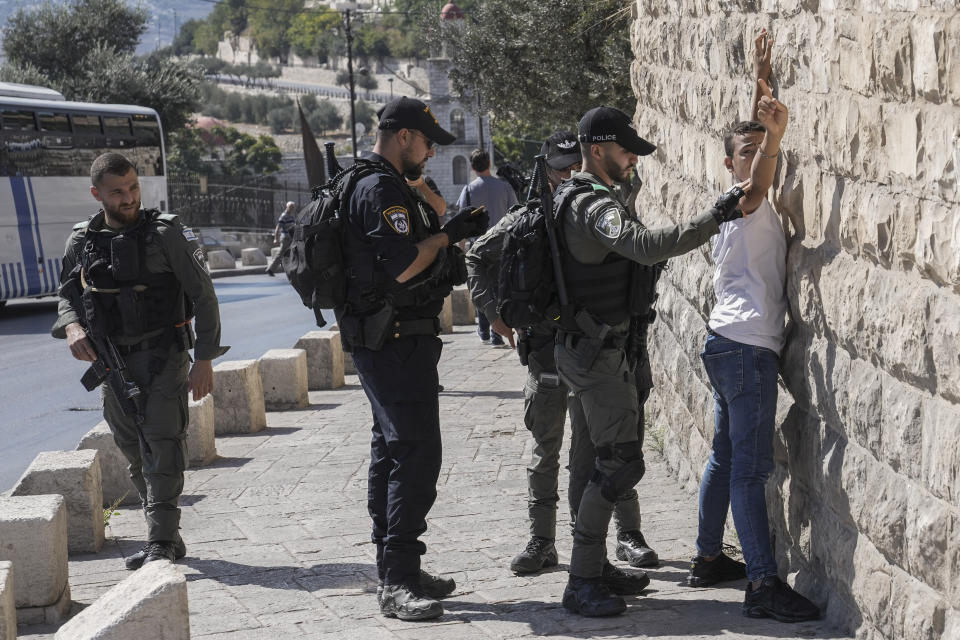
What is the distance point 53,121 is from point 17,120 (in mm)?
936

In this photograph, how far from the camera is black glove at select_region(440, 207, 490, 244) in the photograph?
4.80 meters

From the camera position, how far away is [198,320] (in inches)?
230

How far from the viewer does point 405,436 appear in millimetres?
4832

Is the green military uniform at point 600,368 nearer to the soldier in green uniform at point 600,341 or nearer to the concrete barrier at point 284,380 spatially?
the soldier in green uniform at point 600,341

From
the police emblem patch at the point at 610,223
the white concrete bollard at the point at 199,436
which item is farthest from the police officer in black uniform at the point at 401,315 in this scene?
the white concrete bollard at the point at 199,436

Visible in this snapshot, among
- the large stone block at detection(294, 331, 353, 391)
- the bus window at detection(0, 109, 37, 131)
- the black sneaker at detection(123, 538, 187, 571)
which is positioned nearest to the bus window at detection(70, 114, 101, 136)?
the bus window at detection(0, 109, 37, 131)

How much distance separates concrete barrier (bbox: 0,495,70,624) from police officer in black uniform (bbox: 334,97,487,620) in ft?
4.57

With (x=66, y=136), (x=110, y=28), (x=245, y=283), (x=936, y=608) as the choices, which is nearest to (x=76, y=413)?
(x=936, y=608)

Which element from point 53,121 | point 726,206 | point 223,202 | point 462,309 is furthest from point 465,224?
point 223,202

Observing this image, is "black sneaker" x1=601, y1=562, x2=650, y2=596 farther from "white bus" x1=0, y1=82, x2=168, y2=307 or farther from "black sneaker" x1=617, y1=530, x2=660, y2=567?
"white bus" x1=0, y1=82, x2=168, y2=307

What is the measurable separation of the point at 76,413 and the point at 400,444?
708 centimetres

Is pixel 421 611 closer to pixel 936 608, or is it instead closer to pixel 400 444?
pixel 400 444

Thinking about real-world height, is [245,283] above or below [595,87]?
below

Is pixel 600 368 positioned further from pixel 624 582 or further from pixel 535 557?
pixel 535 557
